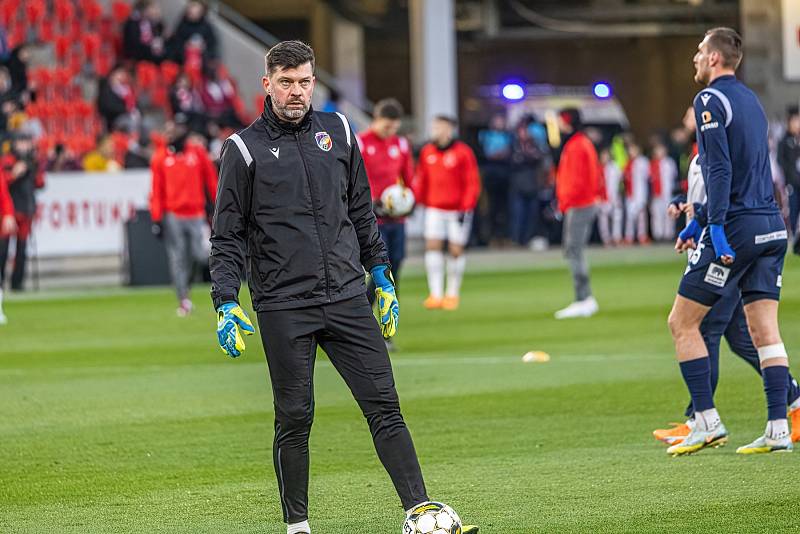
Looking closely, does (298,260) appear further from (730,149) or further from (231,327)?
(730,149)

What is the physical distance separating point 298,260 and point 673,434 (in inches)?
132

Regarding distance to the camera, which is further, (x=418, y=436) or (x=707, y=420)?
(x=418, y=436)

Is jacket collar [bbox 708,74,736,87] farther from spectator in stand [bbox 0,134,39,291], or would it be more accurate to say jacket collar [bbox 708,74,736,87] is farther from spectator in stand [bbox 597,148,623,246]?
spectator in stand [bbox 597,148,623,246]

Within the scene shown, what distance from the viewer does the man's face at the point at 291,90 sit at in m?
6.30

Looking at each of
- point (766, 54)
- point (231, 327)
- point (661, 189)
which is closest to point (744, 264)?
point (231, 327)

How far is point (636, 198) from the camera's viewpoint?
3027cm

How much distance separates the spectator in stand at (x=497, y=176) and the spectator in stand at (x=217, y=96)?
4940 mm

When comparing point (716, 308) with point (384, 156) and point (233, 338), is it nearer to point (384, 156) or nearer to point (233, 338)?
point (233, 338)

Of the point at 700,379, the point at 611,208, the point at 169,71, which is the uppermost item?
the point at 169,71

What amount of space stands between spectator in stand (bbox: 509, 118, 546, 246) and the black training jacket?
22789 millimetres

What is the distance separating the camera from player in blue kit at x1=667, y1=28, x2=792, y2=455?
805cm

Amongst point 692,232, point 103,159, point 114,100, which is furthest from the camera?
point 114,100

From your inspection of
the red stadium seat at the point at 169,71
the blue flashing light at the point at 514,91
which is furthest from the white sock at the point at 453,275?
the blue flashing light at the point at 514,91

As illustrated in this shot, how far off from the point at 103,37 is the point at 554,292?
41.6 ft
